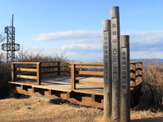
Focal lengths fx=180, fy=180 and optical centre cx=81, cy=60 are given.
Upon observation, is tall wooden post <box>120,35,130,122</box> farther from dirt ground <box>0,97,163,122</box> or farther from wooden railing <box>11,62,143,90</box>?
wooden railing <box>11,62,143,90</box>

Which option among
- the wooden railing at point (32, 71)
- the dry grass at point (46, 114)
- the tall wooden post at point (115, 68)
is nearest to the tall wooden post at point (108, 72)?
the tall wooden post at point (115, 68)

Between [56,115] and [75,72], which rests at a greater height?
[75,72]

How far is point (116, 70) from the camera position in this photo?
4.48m

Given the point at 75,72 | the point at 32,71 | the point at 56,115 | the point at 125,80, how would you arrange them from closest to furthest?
1. the point at 125,80
2. the point at 56,115
3. the point at 75,72
4. the point at 32,71

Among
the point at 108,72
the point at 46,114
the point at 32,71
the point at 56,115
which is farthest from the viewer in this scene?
the point at 32,71

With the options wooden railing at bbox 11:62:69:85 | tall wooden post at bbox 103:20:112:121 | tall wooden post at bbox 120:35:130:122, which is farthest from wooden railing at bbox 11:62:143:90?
tall wooden post at bbox 120:35:130:122

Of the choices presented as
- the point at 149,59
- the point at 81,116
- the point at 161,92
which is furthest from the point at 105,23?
the point at 149,59

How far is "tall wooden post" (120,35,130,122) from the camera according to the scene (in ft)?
14.2

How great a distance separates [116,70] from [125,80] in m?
0.33

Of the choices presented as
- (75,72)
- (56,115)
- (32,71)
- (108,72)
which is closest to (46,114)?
(56,115)

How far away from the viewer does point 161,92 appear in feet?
30.0

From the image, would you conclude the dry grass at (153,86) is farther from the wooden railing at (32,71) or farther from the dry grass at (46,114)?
the wooden railing at (32,71)

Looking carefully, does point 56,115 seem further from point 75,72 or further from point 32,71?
point 32,71

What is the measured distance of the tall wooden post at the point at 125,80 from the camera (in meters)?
4.34
